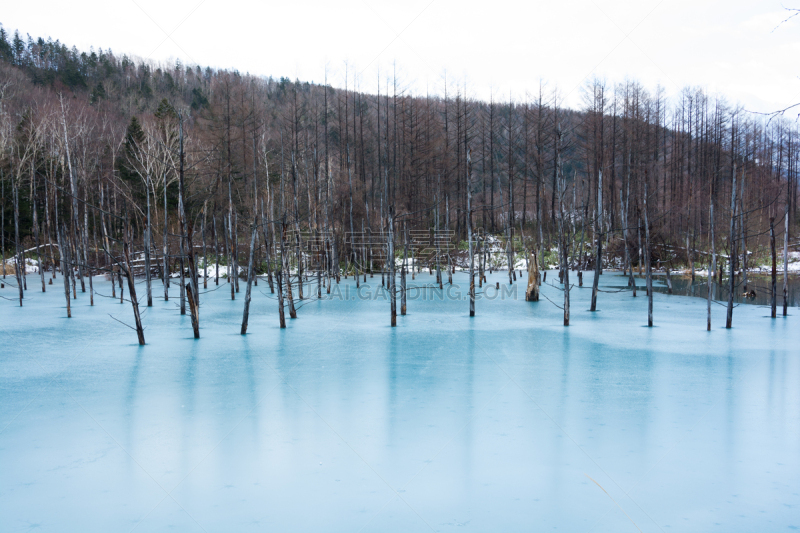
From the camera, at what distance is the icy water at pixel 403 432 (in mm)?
4375

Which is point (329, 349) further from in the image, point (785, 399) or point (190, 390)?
point (785, 399)

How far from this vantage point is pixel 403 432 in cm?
605

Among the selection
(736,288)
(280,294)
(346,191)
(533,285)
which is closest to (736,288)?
(736,288)

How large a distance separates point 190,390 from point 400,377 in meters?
2.84

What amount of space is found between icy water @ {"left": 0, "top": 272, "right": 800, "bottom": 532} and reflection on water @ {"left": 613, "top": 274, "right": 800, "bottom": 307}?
564 cm

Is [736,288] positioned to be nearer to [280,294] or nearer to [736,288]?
[736,288]

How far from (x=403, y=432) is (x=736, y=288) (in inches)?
656

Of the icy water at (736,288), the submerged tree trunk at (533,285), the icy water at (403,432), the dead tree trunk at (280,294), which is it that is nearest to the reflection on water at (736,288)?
the icy water at (736,288)

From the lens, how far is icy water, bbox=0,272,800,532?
4375 mm

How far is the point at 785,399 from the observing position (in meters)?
7.17

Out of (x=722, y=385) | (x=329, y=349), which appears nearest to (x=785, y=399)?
(x=722, y=385)

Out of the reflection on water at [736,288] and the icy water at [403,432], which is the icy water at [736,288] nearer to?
the reflection on water at [736,288]

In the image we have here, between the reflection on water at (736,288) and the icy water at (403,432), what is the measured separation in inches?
222

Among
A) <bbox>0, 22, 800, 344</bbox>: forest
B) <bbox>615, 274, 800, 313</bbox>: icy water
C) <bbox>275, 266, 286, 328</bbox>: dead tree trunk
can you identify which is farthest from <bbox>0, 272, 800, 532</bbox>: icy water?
<bbox>0, 22, 800, 344</bbox>: forest
